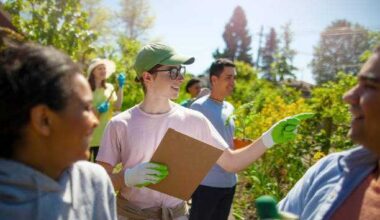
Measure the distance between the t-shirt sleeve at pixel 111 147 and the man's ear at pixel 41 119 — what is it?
96 centimetres

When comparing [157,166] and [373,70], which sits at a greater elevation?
[373,70]

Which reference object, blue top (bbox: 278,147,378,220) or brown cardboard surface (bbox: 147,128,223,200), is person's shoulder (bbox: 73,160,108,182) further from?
blue top (bbox: 278,147,378,220)

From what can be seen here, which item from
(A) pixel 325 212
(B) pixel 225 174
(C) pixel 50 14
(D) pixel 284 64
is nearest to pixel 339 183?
(A) pixel 325 212

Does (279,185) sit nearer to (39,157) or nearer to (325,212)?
(325,212)

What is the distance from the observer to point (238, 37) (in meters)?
60.5

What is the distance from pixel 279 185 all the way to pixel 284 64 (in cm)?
1041

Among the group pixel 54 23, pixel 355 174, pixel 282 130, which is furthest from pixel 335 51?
pixel 355 174

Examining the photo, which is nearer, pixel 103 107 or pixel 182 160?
pixel 182 160

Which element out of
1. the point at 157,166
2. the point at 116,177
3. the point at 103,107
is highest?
the point at 157,166

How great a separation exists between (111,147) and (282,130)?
1.02 m

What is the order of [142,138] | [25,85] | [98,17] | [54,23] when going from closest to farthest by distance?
[25,85], [142,138], [54,23], [98,17]

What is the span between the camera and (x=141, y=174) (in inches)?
74.0

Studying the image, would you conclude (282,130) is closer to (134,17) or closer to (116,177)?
(116,177)

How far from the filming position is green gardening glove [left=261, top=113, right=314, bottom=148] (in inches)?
86.8
